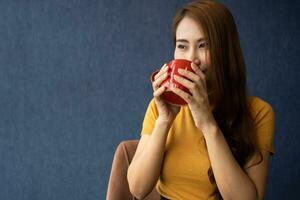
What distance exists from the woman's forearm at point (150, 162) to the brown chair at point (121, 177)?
0.12m

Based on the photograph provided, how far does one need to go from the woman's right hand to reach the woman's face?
0.11m

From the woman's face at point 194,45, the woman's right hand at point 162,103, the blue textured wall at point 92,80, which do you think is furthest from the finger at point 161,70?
the blue textured wall at point 92,80

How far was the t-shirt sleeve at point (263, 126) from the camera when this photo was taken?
100 cm

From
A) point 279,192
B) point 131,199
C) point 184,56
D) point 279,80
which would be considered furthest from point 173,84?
point 279,192

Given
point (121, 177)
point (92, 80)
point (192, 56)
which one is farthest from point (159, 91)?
point (92, 80)

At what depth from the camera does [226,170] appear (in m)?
0.91

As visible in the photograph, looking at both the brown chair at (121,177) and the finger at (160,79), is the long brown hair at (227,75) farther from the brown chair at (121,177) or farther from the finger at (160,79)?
the brown chair at (121,177)

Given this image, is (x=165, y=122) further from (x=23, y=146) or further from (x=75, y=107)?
(x=23, y=146)

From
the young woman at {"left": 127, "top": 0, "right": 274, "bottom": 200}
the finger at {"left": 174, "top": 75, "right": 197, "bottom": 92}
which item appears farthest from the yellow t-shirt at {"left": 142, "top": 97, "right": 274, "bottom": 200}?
the finger at {"left": 174, "top": 75, "right": 197, "bottom": 92}

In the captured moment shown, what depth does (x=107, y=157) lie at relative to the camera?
178 cm

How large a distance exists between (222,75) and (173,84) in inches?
7.7

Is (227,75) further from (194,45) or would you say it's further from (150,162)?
(150,162)

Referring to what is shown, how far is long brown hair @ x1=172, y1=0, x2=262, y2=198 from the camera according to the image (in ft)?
3.09

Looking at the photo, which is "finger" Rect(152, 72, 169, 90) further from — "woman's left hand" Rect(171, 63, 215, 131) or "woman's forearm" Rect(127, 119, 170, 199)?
"woman's forearm" Rect(127, 119, 170, 199)
